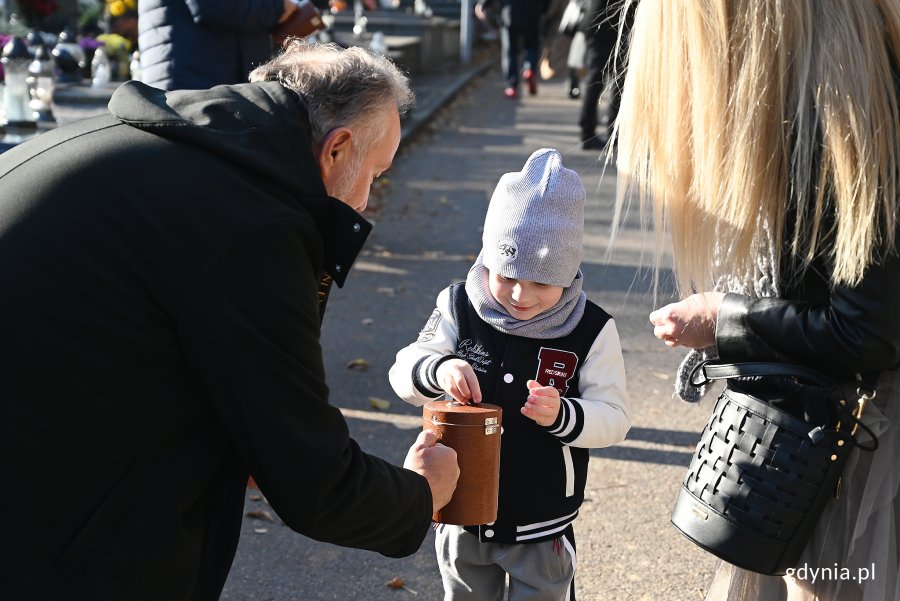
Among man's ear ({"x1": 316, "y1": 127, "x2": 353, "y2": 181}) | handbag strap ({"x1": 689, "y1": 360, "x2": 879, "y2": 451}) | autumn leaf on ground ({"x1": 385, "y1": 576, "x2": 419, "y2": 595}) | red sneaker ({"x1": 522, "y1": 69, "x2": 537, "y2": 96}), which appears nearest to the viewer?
man's ear ({"x1": 316, "y1": 127, "x2": 353, "y2": 181})

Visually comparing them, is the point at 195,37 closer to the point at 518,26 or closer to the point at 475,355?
the point at 475,355

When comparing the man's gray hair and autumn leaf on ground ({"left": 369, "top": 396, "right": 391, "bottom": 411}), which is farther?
autumn leaf on ground ({"left": 369, "top": 396, "right": 391, "bottom": 411})

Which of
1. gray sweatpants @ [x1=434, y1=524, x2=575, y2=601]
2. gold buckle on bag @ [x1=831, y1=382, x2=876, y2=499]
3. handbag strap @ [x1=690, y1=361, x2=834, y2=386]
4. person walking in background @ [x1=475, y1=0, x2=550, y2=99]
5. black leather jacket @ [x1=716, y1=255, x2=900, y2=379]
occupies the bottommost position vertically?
person walking in background @ [x1=475, y1=0, x2=550, y2=99]

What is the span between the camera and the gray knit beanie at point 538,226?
8.57 ft

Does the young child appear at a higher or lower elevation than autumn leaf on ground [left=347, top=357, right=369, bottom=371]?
higher

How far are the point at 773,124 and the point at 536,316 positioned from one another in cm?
76

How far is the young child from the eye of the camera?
2.62 m

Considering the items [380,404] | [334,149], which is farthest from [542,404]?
[380,404]

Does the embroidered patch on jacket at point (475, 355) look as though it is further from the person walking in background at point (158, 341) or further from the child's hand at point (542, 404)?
the person walking in background at point (158, 341)

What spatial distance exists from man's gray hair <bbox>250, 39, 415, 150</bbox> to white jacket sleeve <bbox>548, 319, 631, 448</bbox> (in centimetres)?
84

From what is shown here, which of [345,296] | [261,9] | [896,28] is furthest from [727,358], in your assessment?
[345,296]

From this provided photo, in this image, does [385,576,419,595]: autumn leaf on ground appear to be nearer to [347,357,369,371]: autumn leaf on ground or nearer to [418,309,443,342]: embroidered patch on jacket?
[418,309,443,342]: embroidered patch on jacket

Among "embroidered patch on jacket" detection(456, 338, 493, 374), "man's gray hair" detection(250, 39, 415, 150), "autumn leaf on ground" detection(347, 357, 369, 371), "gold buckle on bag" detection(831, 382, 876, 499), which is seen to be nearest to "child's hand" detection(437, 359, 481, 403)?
"embroidered patch on jacket" detection(456, 338, 493, 374)

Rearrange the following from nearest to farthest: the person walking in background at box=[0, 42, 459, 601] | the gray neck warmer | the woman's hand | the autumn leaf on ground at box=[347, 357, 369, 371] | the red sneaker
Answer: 1. the person walking in background at box=[0, 42, 459, 601]
2. the woman's hand
3. the gray neck warmer
4. the autumn leaf on ground at box=[347, 357, 369, 371]
5. the red sneaker
